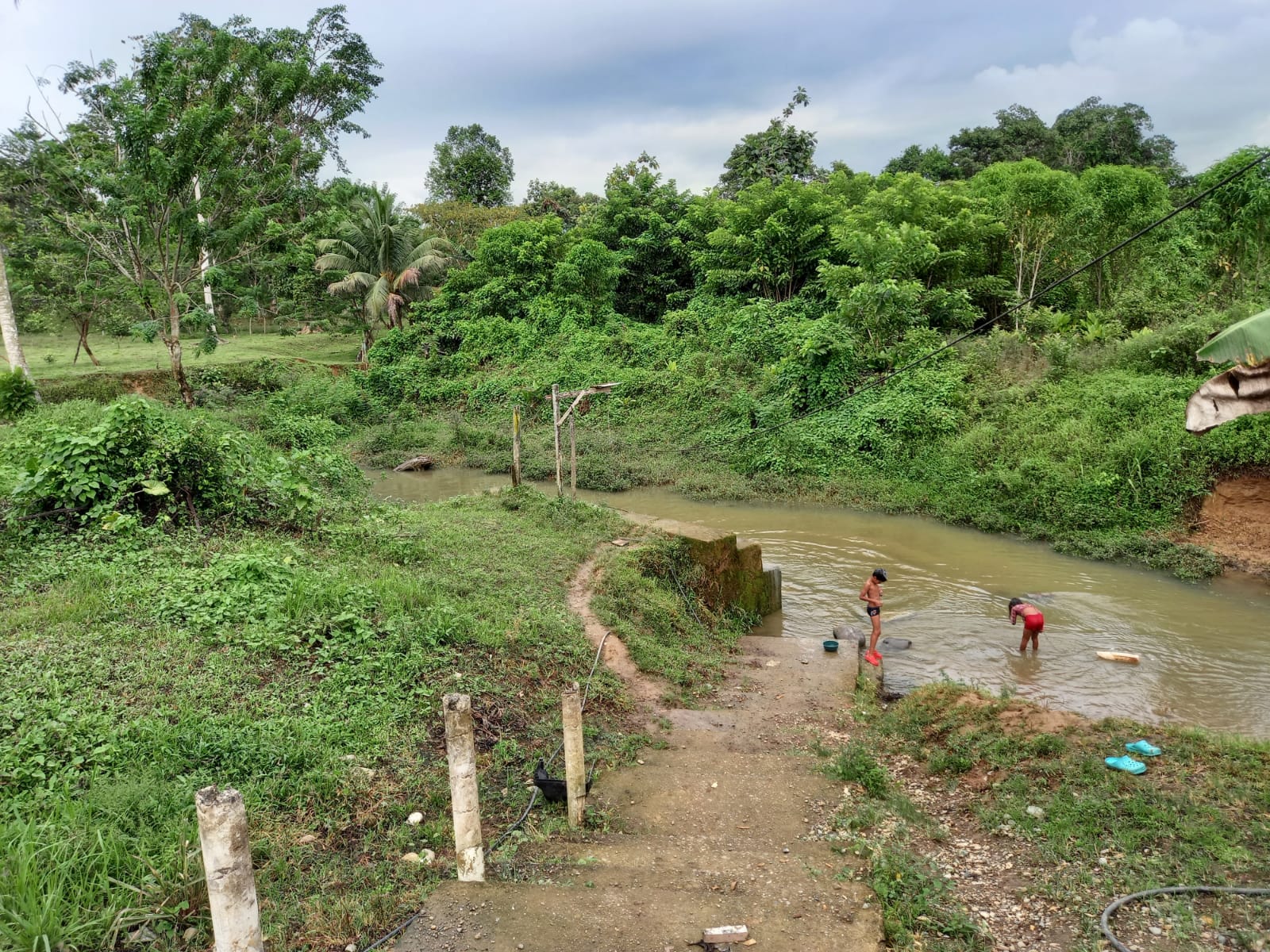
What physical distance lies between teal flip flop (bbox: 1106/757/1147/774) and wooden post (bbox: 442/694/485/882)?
4.65 meters

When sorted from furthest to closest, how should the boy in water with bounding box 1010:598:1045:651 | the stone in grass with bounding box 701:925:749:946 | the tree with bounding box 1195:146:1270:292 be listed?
the tree with bounding box 1195:146:1270:292, the boy in water with bounding box 1010:598:1045:651, the stone in grass with bounding box 701:925:749:946

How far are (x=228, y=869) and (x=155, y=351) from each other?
85.6ft

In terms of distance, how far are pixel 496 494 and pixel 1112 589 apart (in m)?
10.2

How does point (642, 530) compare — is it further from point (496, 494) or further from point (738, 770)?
point (738, 770)

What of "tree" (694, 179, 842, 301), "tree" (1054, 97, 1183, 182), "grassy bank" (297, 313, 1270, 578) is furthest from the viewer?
"tree" (1054, 97, 1183, 182)

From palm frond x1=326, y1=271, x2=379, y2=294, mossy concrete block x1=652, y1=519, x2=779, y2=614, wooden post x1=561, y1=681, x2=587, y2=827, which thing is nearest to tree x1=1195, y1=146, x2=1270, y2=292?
mossy concrete block x1=652, y1=519, x2=779, y2=614

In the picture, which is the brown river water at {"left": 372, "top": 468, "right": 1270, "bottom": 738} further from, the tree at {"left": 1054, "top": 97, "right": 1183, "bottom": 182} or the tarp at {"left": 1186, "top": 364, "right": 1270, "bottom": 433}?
the tree at {"left": 1054, "top": 97, "right": 1183, "bottom": 182}

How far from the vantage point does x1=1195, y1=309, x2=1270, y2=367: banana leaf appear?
4512 millimetres

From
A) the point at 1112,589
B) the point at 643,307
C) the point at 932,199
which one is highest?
the point at 932,199

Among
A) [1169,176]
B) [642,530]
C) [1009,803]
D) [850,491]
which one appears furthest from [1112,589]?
[1169,176]

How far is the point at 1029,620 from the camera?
30.7 feet

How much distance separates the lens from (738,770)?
5848mm

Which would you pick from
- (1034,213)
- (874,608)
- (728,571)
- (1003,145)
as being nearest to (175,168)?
(728,571)

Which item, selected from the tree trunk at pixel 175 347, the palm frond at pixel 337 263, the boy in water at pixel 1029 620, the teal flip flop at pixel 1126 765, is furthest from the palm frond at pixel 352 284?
the teal flip flop at pixel 1126 765
